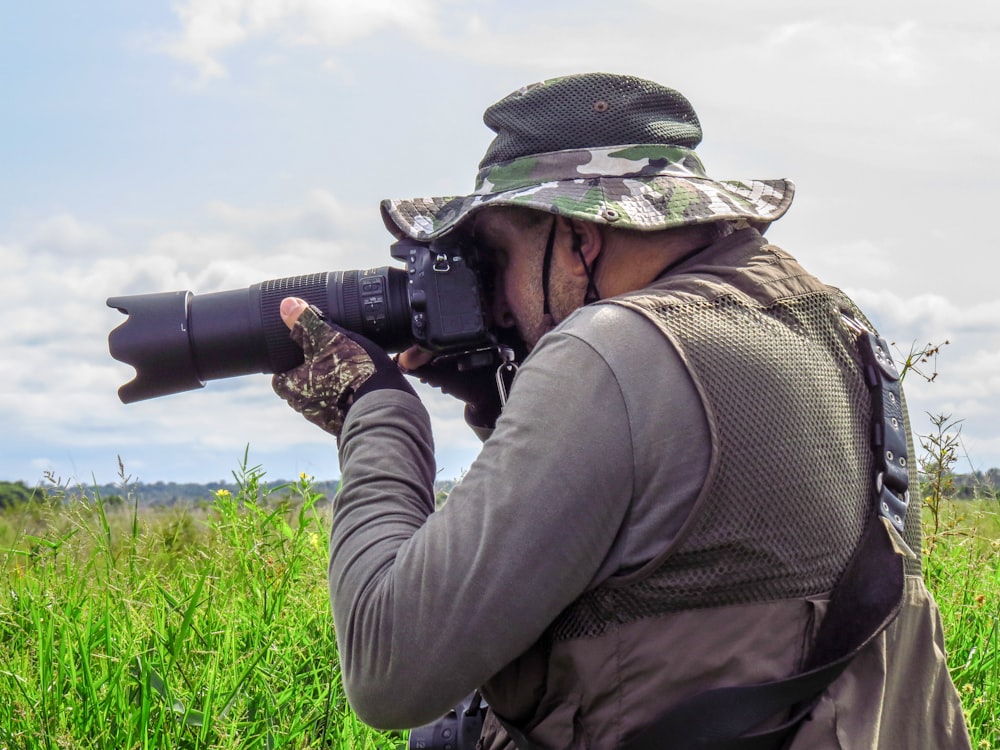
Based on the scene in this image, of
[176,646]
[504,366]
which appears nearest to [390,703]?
[504,366]

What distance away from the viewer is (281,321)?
89.2 inches

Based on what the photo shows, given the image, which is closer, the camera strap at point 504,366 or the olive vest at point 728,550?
the olive vest at point 728,550

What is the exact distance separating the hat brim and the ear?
0.07 meters

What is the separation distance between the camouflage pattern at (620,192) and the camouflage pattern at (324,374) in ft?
0.85

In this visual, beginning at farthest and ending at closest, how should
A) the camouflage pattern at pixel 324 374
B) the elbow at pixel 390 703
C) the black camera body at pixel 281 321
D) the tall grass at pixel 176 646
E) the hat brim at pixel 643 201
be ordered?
the tall grass at pixel 176 646
the black camera body at pixel 281 321
the camouflage pattern at pixel 324 374
the hat brim at pixel 643 201
the elbow at pixel 390 703

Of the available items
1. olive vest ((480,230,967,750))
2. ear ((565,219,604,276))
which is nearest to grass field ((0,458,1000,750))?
olive vest ((480,230,967,750))

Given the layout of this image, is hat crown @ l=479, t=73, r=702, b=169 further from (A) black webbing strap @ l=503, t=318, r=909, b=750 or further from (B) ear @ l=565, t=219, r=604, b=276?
(A) black webbing strap @ l=503, t=318, r=909, b=750

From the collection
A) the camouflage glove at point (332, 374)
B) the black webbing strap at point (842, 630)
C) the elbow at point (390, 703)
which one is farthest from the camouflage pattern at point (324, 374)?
the black webbing strap at point (842, 630)

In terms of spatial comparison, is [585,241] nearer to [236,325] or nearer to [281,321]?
[281,321]

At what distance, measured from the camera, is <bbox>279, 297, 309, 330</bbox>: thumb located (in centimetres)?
218

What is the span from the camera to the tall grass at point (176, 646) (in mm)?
2445

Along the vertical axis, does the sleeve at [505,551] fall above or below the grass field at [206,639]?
above

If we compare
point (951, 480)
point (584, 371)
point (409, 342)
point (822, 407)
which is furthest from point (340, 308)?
point (951, 480)

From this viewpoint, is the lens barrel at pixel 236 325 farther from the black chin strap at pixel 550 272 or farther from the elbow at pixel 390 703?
the elbow at pixel 390 703
